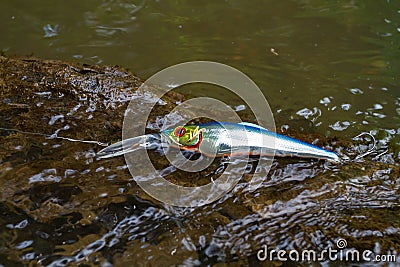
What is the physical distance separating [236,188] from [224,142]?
0.31 m

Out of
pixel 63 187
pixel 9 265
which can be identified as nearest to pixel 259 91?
pixel 63 187

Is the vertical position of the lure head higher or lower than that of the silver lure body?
higher

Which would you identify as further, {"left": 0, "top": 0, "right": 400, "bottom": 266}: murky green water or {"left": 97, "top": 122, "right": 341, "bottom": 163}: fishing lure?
{"left": 97, "top": 122, "right": 341, "bottom": 163}: fishing lure

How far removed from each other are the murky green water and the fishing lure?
0.08 m

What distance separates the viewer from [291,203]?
243cm

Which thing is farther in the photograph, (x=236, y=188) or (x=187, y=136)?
(x=187, y=136)

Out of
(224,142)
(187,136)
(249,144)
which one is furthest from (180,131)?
(249,144)

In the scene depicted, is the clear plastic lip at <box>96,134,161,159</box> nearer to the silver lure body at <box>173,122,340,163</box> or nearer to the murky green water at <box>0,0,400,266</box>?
the murky green water at <box>0,0,400,266</box>

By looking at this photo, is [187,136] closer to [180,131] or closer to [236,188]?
[180,131]

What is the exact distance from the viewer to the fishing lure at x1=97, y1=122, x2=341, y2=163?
A: 2.67 meters

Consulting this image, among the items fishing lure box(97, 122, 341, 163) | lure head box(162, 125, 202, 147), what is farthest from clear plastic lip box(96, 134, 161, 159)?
lure head box(162, 125, 202, 147)

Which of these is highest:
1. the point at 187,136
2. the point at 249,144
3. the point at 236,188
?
the point at 187,136

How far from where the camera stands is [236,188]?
253 cm

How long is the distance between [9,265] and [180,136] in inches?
45.2
